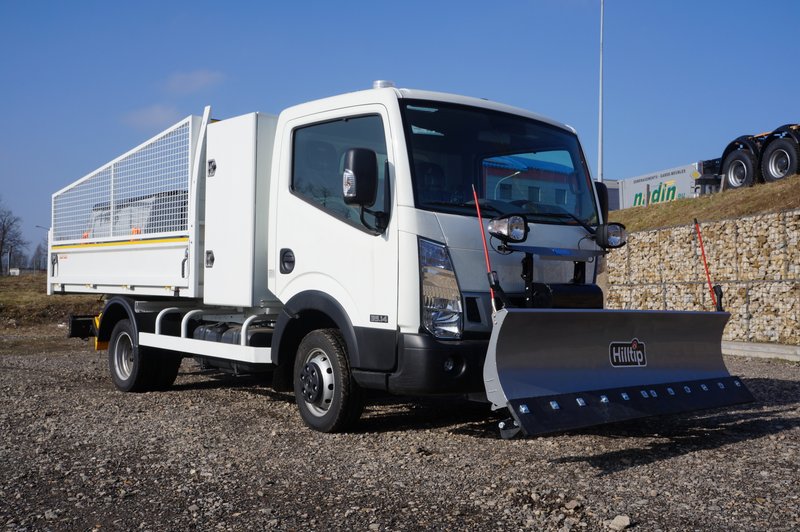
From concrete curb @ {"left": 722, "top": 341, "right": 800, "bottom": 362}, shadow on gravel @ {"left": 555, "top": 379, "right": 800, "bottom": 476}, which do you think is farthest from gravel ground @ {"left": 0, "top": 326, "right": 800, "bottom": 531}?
concrete curb @ {"left": 722, "top": 341, "right": 800, "bottom": 362}

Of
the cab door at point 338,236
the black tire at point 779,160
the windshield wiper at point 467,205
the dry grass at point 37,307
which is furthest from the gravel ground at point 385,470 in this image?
the dry grass at point 37,307

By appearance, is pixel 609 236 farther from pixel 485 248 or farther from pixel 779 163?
pixel 779 163

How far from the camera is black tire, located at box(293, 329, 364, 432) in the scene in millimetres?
6055

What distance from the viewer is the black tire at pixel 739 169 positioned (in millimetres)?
20094

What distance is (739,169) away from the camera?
20703mm

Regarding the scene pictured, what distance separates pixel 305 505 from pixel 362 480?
0.59m

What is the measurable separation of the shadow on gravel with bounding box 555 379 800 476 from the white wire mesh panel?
185 inches

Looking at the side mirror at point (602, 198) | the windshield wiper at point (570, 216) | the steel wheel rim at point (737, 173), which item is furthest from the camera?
the steel wheel rim at point (737, 173)

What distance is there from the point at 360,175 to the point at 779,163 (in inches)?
673

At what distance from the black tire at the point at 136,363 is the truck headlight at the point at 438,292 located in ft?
14.6

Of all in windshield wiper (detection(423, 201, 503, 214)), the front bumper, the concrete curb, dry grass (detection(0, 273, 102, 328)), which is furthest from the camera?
dry grass (detection(0, 273, 102, 328))

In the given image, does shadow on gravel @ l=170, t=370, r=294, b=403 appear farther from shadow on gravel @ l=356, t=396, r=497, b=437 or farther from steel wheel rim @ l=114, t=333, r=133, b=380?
shadow on gravel @ l=356, t=396, r=497, b=437

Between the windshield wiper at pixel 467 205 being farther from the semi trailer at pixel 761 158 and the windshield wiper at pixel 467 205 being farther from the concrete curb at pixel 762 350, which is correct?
the semi trailer at pixel 761 158

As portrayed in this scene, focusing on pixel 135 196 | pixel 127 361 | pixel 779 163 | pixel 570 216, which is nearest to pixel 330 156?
pixel 570 216
